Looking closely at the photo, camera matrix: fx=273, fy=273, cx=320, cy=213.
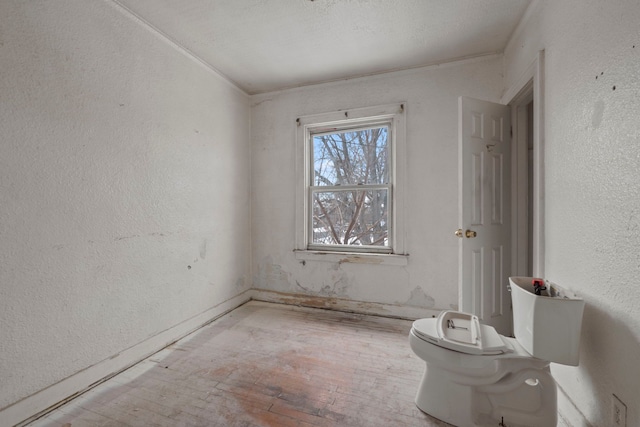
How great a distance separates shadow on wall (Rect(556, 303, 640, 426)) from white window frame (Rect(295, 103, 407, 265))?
156 centimetres

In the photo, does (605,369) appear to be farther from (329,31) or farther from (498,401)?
(329,31)

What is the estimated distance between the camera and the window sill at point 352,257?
283 cm

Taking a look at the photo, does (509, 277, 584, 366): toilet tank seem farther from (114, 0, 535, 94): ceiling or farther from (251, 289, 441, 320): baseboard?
(114, 0, 535, 94): ceiling

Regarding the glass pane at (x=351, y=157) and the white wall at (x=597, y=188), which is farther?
the glass pane at (x=351, y=157)

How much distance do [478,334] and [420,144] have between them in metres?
1.86

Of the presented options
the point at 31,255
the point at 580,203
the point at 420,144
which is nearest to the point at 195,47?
the point at 31,255

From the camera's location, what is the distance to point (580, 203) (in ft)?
4.39

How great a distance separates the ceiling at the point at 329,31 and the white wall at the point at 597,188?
0.63m

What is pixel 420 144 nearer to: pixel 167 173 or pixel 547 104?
pixel 547 104

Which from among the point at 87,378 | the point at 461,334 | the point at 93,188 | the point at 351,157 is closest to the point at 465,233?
the point at 461,334

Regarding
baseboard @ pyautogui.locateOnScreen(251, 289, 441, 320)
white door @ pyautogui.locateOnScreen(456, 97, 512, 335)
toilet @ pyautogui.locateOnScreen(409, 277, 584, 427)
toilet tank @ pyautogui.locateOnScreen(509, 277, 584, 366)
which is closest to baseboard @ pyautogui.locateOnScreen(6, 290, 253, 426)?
baseboard @ pyautogui.locateOnScreen(251, 289, 441, 320)

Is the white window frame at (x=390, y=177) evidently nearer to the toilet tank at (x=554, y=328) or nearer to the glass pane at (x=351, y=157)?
the glass pane at (x=351, y=157)

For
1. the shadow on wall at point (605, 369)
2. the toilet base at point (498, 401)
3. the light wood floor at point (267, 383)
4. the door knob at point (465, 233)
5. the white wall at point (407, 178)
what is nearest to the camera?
the shadow on wall at point (605, 369)

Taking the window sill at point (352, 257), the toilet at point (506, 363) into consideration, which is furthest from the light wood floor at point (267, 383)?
the window sill at point (352, 257)
